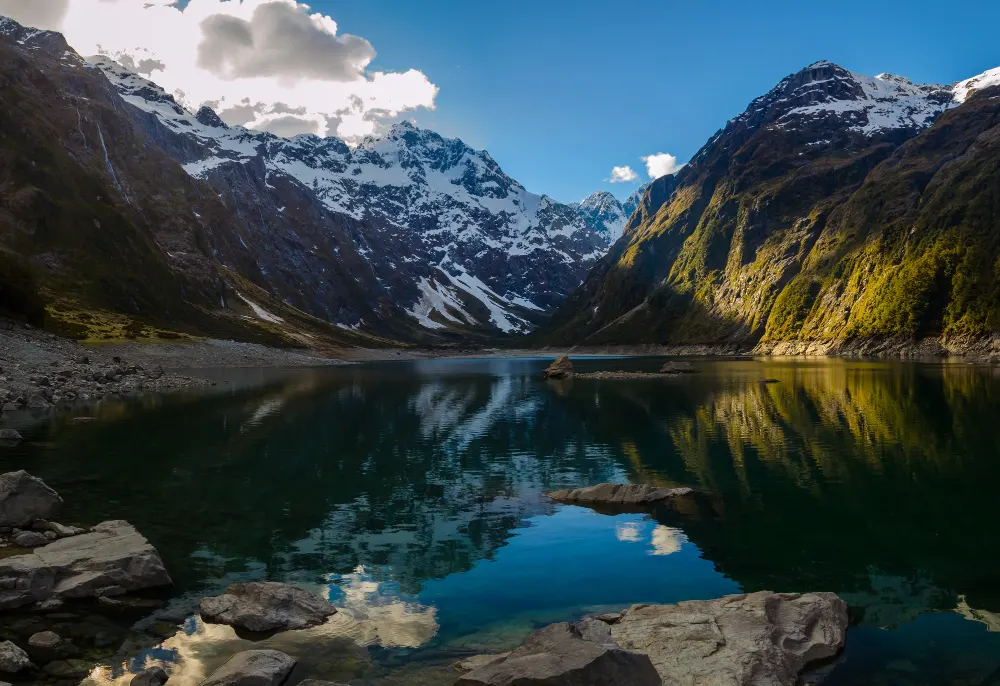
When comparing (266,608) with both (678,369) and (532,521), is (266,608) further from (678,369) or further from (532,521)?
(678,369)

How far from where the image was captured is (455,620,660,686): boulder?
1220cm

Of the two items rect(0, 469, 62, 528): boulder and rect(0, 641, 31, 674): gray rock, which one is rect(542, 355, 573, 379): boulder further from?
rect(0, 641, 31, 674): gray rock

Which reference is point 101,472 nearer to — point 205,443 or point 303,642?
point 205,443

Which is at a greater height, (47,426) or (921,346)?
(921,346)

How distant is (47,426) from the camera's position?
175 feet

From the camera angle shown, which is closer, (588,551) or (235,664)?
(235,664)

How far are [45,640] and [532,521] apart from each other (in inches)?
723

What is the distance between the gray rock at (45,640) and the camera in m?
15.6

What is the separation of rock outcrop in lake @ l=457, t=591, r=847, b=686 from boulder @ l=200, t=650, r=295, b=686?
13.9 ft

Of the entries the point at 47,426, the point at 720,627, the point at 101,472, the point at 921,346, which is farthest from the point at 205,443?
the point at 921,346

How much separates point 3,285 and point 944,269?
210101 millimetres

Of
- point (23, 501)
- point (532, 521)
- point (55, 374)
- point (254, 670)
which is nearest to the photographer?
point (254, 670)

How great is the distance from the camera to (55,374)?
77.6 m

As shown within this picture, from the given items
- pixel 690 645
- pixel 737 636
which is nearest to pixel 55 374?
pixel 690 645
